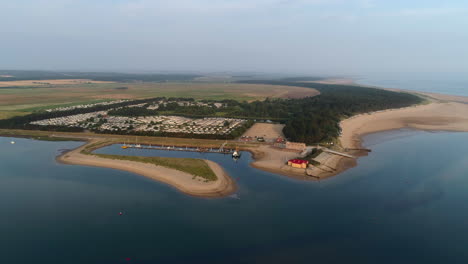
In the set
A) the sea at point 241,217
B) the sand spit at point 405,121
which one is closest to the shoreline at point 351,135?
the sand spit at point 405,121

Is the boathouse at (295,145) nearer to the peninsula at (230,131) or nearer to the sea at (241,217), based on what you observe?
the peninsula at (230,131)

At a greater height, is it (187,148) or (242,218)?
(187,148)

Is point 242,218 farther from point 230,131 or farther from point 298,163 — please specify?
point 230,131

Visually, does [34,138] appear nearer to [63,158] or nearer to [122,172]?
[63,158]

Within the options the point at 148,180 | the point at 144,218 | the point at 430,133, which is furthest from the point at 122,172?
the point at 430,133

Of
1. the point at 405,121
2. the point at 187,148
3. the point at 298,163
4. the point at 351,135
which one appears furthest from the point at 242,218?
the point at 405,121

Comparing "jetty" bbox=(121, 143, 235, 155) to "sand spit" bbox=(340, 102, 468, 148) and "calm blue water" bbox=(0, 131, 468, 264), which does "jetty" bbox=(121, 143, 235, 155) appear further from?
"sand spit" bbox=(340, 102, 468, 148)

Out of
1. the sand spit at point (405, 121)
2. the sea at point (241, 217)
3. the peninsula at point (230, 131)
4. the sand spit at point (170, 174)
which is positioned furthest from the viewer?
the sand spit at point (405, 121)
